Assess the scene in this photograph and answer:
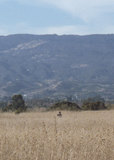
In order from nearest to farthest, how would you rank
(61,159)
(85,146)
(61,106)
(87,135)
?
(61,159), (85,146), (87,135), (61,106)

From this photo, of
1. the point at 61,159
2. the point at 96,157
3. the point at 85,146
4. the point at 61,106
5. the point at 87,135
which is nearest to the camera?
the point at 61,159

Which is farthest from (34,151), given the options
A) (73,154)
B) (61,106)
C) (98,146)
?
(61,106)

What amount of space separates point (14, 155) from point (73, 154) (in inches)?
38.7

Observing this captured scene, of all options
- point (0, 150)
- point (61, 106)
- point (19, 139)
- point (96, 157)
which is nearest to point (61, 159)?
point (96, 157)

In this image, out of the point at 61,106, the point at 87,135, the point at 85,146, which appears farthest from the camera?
the point at 61,106

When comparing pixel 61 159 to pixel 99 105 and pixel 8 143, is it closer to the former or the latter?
pixel 8 143

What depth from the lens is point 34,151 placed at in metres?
6.66

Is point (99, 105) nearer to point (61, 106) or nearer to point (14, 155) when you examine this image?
point (61, 106)

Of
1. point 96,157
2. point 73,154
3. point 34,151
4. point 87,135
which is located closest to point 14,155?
point 34,151

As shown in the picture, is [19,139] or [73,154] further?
[19,139]

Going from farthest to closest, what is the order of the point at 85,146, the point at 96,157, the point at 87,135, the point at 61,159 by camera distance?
the point at 87,135
the point at 85,146
the point at 96,157
the point at 61,159

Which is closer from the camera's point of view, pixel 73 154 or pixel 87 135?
pixel 73 154

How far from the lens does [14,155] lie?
6359 millimetres

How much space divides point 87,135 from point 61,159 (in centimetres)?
208
